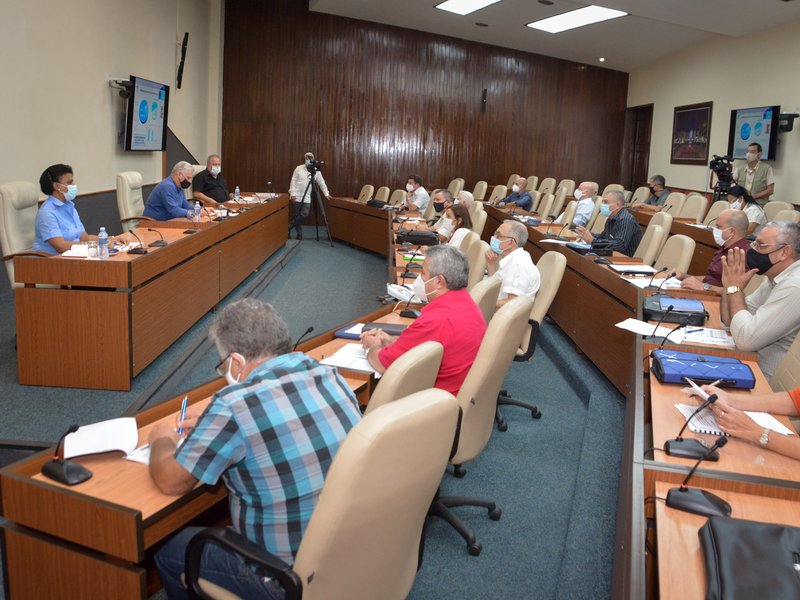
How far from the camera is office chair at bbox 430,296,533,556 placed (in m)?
2.51

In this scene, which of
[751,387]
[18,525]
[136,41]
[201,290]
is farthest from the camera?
[136,41]

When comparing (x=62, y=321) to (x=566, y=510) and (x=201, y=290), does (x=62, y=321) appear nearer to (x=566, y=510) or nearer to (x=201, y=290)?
(x=201, y=290)

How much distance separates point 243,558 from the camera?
153 cm

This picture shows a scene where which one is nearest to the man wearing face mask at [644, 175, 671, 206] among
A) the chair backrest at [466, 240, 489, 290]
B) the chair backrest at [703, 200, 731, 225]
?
the chair backrest at [703, 200, 731, 225]

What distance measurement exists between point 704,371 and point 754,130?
26.6 ft

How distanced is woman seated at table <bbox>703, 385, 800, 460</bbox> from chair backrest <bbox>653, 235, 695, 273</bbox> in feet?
8.00

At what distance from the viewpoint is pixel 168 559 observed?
1749 mm

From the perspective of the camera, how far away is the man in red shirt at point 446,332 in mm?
2656

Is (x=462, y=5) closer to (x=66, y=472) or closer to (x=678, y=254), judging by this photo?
(x=678, y=254)

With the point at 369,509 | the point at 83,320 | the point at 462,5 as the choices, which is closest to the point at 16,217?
the point at 83,320

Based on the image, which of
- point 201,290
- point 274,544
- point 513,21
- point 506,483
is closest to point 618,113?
point 513,21

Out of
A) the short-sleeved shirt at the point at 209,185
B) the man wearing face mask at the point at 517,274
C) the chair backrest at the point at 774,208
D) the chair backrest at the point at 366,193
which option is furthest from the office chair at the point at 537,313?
the chair backrest at the point at 366,193

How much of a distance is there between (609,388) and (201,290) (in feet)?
10.1

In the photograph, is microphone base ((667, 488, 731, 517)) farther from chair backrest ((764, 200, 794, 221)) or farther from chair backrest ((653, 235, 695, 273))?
chair backrest ((764, 200, 794, 221))
